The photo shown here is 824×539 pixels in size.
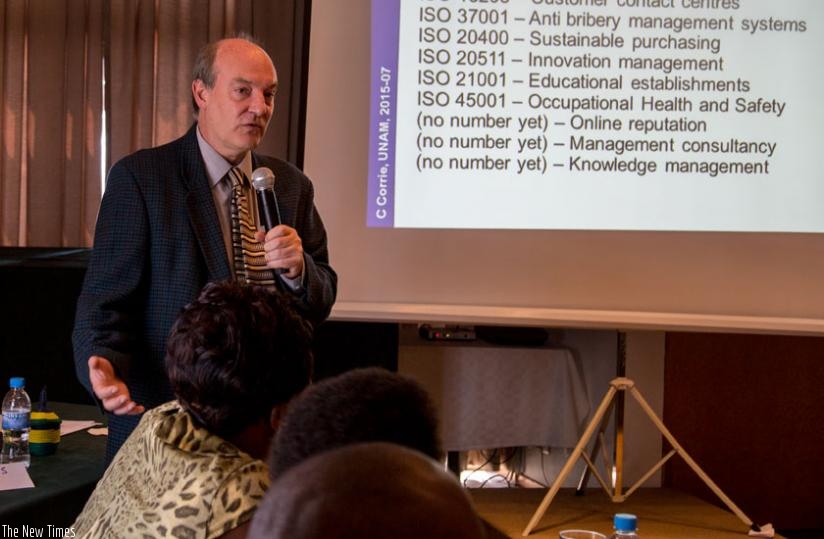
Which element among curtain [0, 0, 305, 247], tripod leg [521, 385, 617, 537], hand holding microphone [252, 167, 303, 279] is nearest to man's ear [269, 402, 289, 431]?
hand holding microphone [252, 167, 303, 279]

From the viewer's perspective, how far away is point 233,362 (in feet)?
4.41

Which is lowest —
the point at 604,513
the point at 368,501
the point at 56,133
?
the point at 604,513

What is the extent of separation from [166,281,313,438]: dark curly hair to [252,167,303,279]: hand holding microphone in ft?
1.96

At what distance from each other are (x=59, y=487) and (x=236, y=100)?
91 centimetres

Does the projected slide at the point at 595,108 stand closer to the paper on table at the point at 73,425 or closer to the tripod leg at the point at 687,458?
the tripod leg at the point at 687,458

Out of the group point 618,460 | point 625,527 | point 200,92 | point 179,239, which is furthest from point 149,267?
point 618,460

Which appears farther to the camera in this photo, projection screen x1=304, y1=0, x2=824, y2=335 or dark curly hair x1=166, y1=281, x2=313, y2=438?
projection screen x1=304, y1=0, x2=824, y2=335

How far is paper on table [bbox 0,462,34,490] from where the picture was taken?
1907 mm

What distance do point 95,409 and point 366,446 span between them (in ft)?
8.15

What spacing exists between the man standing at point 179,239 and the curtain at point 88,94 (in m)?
2.40

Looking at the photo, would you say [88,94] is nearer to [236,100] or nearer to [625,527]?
[236,100]

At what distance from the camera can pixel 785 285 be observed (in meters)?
3.55

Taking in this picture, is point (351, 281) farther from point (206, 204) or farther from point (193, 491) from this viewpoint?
point (193, 491)

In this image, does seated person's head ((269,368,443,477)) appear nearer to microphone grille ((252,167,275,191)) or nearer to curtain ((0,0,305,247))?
microphone grille ((252,167,275,191))
